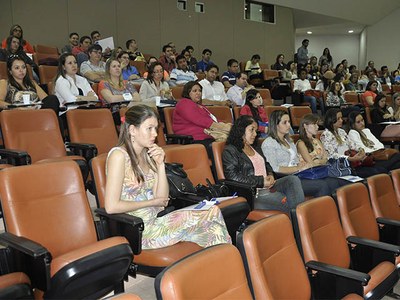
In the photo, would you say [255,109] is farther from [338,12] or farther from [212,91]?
[338,12]

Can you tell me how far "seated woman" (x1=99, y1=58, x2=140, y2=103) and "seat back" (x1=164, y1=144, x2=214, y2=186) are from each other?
1295 millimetres

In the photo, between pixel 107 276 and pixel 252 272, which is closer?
pixel 252 272

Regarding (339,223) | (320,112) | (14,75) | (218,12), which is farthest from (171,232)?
(218,12)

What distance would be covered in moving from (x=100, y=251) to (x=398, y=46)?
46.0ft

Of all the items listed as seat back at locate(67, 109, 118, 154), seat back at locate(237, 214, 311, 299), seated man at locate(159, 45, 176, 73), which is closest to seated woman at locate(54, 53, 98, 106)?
seat back at locate(67, 109, 118, 154)

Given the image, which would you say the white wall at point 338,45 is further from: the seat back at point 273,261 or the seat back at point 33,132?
the seat back at point 273,261

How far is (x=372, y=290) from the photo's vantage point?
2.00 m

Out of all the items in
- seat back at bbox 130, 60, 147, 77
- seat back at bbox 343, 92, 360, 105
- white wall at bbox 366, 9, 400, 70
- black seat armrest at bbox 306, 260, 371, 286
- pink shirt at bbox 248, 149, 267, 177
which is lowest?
black seat armrest at bbox 306, 260, 371, 286

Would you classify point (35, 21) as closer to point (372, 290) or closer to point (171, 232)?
point (171, 232)

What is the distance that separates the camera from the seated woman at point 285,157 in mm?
3289

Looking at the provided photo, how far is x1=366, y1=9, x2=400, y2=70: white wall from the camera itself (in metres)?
13.2

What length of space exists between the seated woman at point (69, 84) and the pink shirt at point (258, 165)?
1592 millimetres

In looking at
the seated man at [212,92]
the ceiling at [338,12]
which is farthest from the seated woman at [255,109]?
the ceiling at [338,12]

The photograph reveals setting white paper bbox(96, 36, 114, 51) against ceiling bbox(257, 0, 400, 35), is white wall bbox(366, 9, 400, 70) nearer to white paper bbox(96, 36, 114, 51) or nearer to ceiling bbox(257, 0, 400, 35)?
ceiling bbox(257, 0, 400, 35)
